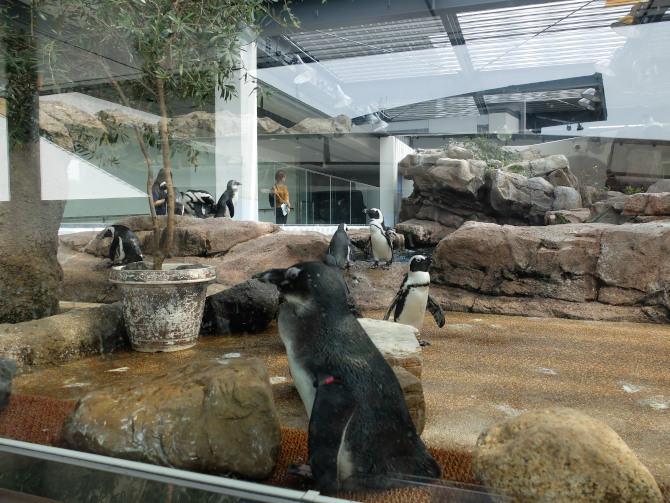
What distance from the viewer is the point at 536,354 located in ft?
7.02

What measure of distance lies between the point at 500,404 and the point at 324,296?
765 millimetres

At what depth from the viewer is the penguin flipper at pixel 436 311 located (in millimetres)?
3216

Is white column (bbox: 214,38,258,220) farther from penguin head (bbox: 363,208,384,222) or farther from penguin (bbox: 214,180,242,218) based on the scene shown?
penguin head (bbox: 363,208,384,222)

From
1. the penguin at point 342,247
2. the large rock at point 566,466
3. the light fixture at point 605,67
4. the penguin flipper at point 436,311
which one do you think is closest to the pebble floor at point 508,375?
the large rock at point 566,466

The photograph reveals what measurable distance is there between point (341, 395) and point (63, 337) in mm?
2108

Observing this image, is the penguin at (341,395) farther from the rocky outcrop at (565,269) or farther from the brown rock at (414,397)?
the rocky outcrop at (565,269)

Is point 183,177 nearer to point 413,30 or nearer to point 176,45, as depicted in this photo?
point 176,45

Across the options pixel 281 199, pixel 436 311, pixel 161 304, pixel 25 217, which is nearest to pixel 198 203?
pixel 161 304

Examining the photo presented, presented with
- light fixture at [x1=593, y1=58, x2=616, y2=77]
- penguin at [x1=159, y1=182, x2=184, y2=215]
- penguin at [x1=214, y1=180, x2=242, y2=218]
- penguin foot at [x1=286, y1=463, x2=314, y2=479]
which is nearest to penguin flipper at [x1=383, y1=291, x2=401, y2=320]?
penguin at [x1=214, y1=180, x2=242, y2=218]

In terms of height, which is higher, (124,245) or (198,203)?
(198,203)

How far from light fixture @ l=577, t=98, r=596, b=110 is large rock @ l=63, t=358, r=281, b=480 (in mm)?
1743

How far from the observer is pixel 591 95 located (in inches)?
78.7

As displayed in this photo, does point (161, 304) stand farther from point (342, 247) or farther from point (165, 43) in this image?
point (165, 43)

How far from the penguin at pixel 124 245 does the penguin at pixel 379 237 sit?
52.8 inches
